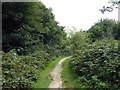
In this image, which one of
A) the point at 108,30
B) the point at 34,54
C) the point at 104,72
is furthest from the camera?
the point at 108,30

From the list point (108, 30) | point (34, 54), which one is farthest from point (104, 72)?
point (108, 30)

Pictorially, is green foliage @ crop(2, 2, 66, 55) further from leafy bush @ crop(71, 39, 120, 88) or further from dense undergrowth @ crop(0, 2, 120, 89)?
leafy bush @ crop(71, 39, 120, 88)

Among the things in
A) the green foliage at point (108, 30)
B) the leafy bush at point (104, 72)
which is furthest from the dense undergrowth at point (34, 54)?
the green foliage at point (108, 30)

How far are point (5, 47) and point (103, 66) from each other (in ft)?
28.3

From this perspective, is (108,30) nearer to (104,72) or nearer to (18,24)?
(18,24)

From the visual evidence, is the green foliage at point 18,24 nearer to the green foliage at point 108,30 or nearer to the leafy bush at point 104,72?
the leafy bush at point 104,72

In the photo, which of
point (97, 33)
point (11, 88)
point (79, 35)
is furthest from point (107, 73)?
point (97, 33)

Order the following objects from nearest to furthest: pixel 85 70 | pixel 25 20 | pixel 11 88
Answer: pixel 11 88, pixel 85 70, pixel 25 20

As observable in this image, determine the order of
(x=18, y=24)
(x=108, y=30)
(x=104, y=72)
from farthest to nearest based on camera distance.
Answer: (x=108, y=30) → (x=18, y=24) → (x=104, y=72)

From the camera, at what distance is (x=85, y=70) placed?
21.1 feet

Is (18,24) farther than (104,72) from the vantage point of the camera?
Yes

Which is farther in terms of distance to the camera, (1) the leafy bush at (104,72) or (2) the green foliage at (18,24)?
(2) the green foliage at (18,24)

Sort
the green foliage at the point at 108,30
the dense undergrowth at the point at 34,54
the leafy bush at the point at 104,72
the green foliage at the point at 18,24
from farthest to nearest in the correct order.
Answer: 1. the green foliage at the point at 108,30
2. the green foliage at the point at 18,24
3. the dense undergrowth at the point at 34,54
4. the leafy bush at the point at 104,72

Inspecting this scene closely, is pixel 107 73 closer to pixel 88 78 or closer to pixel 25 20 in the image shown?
pixel 88 78
